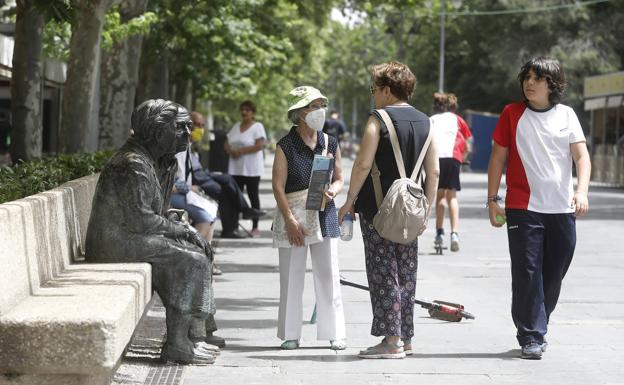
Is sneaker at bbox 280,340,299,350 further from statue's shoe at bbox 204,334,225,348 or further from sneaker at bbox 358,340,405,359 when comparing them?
sneaker at bbox 358,340,405,359

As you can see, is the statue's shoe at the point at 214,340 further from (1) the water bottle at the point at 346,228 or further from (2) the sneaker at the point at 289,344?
(1) the water bottle at the point at 346,228

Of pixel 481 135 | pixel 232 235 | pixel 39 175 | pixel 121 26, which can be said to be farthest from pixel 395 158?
pixel 481 135

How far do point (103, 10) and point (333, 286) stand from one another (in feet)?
26.4

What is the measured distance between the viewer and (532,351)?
A: 8.29m

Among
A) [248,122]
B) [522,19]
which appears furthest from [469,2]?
[248,122]

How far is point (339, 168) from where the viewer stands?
8.95 meters

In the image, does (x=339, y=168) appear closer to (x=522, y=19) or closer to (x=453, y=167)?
(x=453, y=167)

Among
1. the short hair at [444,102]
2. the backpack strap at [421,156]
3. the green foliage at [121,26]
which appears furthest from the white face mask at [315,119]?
the green foliage at [121,26]

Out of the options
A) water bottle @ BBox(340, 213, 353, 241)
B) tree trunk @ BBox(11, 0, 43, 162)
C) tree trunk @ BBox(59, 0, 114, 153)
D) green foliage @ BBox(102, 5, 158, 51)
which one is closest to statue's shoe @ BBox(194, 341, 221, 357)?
water bottle @ BBox(340, 213, 353, 241)

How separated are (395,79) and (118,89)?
13.2m

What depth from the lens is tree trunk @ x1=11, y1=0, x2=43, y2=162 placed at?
620 inches

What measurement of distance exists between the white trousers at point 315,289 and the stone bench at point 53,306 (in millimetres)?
1322

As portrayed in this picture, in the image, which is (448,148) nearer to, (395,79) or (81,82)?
(81,82)

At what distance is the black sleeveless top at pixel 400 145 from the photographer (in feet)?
27.7
